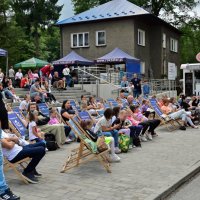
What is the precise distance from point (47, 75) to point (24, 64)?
7.75 metres

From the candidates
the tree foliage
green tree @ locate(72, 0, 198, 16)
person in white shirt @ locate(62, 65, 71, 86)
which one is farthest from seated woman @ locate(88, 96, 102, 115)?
green tree @ locate(72, 0, 198, 16)

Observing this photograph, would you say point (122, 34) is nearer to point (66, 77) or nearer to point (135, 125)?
point (66, 77)

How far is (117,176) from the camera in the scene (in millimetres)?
7223

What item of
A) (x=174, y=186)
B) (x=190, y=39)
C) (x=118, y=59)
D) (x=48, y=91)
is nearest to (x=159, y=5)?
(x=190, y=39)

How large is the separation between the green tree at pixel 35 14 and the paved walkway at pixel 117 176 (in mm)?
41164

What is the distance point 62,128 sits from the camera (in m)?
10.6

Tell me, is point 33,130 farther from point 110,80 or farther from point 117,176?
point 110,80

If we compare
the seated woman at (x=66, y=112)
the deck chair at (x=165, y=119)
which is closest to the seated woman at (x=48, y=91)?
the deck chair at (x=165, y=119)

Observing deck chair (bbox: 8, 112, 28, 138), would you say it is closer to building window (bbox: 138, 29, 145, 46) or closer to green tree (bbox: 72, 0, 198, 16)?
building window (bbox: 138, 29, 145, 46)

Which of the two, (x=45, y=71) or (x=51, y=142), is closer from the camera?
(x=51, y=142)

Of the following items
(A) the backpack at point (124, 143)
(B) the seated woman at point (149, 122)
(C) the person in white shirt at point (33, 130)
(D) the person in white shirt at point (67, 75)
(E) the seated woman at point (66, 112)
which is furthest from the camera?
(D) the person in white shirt at point (67, 75)

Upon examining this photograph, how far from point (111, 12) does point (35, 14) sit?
17.1m

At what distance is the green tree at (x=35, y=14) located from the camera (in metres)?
48.8

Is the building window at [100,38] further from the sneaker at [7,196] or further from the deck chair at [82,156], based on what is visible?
the sneaker at [7,196]
